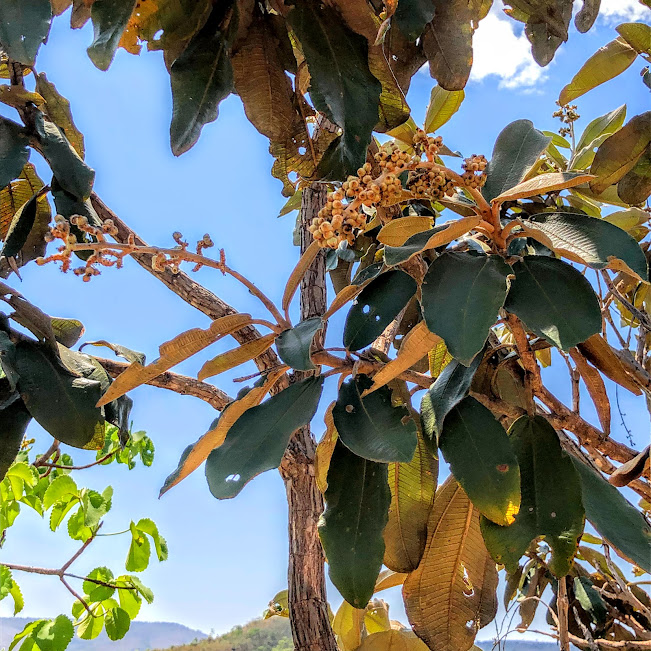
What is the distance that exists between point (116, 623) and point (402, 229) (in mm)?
1419

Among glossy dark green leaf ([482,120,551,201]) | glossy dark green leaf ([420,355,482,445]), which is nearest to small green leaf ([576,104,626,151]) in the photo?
glossy dark green leaf ([482,120,551,201])

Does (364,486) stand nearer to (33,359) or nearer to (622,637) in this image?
(33,359)

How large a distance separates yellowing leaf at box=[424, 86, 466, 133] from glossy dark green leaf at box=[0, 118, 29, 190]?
27.7 inches

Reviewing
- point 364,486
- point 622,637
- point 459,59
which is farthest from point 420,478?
point 622,637

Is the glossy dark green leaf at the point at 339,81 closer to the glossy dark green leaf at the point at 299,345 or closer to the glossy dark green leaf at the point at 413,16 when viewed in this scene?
the glossy dark green leaf at the point at 413,16

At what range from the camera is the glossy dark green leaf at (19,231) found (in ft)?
3.37

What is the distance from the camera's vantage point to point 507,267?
71 centimetres

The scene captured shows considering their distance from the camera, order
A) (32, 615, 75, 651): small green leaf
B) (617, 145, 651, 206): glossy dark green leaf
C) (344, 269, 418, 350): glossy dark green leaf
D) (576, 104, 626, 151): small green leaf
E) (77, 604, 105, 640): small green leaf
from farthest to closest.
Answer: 1. (77, 604, 105, 640): small green leaf
2. (576, 104, 626, 151): small green leaf
3. (32, 615, 75, 651): small green leaf
4. (617, 145, 651, 206): glossy dark green leaf
5. (344, 269, 418, 350): glossy dark green leaf

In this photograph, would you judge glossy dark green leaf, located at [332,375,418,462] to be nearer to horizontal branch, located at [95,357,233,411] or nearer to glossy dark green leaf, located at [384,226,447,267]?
glossy dark green leaf, located at [384,226,447,267]

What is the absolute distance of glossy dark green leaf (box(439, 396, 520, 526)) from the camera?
28.0 inches

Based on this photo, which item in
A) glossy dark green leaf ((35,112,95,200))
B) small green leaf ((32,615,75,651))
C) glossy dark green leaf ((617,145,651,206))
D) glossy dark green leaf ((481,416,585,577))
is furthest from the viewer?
small green leaf ((32,615,75,651))

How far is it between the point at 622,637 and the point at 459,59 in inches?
65.2

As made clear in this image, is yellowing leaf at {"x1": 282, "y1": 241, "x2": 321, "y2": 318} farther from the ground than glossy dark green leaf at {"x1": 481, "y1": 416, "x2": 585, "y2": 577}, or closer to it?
farther from the ground

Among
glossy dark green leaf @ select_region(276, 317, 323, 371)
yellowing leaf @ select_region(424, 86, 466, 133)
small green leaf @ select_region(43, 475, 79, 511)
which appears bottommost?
glossy dark green leaf @ select_region(276, 317, 323, 371)
